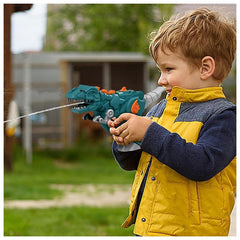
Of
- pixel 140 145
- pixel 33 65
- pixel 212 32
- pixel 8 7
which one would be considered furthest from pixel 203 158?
pixel 33 65

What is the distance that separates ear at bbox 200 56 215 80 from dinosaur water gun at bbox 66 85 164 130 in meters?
0.24

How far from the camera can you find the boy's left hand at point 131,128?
5.23 feet

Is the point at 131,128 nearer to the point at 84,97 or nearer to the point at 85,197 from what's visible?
the point at 84,97

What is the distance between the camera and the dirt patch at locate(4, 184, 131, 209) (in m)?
5.53

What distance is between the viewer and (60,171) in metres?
8.98

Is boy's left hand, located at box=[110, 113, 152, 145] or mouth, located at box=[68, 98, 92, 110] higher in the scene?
mouth, located at box=[68, 98, 92, 110]

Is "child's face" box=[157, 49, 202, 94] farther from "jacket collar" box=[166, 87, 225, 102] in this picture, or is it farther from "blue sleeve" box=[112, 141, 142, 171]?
"blue sleeve" box=[112, 141, 142, 171]

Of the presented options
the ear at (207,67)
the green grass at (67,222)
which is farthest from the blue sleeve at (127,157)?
the green grass at (67,222)

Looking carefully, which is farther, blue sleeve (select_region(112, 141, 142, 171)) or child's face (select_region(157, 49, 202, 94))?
blue sleeve (select_region(112, 141, 142, 171))

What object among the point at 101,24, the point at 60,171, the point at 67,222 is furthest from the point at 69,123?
the point at 67,222

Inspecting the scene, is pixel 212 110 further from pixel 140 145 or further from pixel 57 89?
pixel 57 89

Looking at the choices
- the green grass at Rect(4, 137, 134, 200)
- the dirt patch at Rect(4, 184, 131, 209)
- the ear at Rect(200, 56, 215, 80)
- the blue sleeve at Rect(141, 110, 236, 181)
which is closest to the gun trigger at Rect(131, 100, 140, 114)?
the blue sleeve at Rect(141, 110, 236, 181)

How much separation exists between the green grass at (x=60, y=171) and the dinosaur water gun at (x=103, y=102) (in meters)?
4.47

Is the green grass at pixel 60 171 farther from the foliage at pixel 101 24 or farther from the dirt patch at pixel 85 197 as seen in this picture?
the foliage at pixel 101 24
